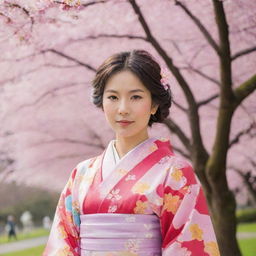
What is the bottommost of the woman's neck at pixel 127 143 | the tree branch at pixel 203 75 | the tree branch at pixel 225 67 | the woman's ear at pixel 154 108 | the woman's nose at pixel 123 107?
the woman's neck at pixel 127 143

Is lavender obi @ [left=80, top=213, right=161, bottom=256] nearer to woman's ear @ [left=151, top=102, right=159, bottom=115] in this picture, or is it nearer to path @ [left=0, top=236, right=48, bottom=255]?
woman's ear @ [left=151, top=102, right=159, bottom=115]

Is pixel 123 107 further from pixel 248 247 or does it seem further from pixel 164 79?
pixel 248 247

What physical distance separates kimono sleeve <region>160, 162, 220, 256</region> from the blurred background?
5.72ft

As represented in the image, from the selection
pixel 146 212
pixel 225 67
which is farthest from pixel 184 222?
pixel 225 67

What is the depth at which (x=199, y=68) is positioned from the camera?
8.00m

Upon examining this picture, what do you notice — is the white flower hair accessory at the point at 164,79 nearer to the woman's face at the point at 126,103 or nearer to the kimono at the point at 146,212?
the woman's face at the point at 126,103

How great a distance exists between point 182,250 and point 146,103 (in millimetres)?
698

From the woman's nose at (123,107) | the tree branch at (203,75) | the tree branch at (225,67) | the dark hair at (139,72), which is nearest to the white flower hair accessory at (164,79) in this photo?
the dark hair at (139,72)

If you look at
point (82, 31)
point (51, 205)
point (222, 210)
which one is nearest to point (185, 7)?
point (82, 31)

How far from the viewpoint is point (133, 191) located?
2584mm

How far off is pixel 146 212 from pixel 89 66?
479cm

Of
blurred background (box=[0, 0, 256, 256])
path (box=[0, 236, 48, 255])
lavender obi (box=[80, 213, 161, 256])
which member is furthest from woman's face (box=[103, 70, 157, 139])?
path (box=[0, 236, 48, 255])

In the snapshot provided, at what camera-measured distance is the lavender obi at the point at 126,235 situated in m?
2.54

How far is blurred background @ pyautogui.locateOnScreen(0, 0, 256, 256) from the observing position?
588 centimetres
